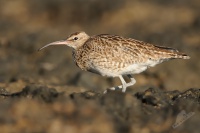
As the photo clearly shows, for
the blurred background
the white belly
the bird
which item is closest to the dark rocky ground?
the blurred background

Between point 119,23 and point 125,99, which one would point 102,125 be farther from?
point 119,23

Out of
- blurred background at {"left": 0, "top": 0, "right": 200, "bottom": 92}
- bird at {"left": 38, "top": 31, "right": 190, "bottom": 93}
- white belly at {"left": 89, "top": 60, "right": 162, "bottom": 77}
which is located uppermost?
blurred background at {"left": 0, "top": 0, "right": 200, "bottom": 92}

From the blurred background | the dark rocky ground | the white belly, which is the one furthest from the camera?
the blurred background

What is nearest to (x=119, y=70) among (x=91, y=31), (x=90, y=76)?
(x=90, y=76)

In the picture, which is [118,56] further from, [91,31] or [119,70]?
[91,31]

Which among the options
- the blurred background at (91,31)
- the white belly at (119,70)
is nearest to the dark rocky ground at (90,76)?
the blurred background at (91,31)

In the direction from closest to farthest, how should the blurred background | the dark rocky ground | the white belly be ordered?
the dark rocky ground → the white belly → the blurred background

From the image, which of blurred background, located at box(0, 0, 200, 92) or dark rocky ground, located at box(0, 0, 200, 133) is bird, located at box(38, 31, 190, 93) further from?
blurred background, located at box(0, 0, 200, 92)
